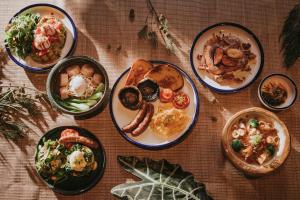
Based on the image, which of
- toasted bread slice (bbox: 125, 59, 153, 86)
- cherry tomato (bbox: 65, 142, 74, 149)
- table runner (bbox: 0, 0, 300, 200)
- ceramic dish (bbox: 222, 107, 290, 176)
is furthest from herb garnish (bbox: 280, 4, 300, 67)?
cherry tomato (bbox: 65, 142, 74, 149)

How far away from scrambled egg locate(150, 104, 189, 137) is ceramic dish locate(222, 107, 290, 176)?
204mm

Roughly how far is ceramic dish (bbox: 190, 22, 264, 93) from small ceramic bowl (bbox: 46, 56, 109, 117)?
459mm

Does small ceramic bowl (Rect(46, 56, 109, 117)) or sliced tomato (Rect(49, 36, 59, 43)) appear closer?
small ceramic bowl (Rect(46, 56, 109, 117))

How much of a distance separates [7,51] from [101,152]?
69 centimetres

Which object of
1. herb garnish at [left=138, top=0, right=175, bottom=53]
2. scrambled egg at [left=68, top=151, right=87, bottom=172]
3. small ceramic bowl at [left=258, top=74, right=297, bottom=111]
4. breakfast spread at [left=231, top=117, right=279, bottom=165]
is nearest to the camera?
scrambled egg at [left=68, top=151, right=87, bottom=172]

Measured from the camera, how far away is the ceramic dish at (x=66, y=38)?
2.00 meters

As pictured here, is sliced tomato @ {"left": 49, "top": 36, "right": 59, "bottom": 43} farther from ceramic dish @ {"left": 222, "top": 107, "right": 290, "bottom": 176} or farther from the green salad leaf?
ceramic dish @ {"left": 222, "top": 107, "right": 290, "bottom": 176}

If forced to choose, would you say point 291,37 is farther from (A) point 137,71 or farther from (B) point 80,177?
(B) point 80,177

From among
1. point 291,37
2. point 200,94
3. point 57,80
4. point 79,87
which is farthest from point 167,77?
point 291,37

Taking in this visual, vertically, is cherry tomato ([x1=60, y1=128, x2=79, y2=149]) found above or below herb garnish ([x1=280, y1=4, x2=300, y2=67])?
below

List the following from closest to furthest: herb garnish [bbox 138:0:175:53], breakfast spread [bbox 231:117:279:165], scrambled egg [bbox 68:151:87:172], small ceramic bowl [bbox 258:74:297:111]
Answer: scrambled egg [bbox 68:151:87:172], breakfast spread [bbox 231:117:279:165], small ceramic bowl [bbox 258:74:297:111], herb garnish [bbox 138:0:175:53]

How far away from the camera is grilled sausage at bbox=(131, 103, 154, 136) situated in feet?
6.23

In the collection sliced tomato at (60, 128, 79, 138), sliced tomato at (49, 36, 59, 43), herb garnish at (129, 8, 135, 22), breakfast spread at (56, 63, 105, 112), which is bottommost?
sliced tomato at (60, 128, 79, 138)

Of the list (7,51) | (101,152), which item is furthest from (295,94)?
(7,51)
